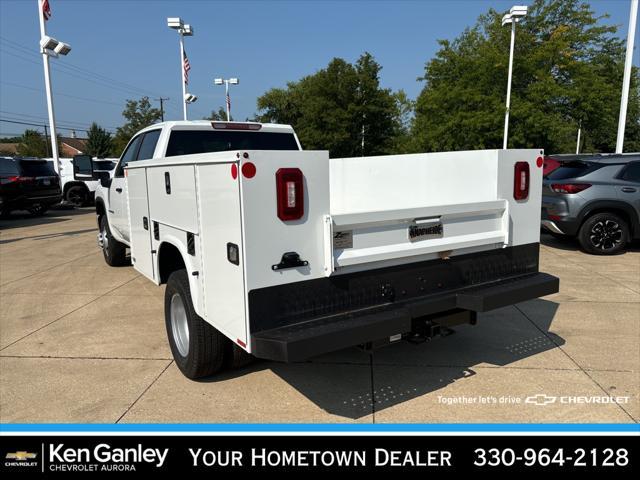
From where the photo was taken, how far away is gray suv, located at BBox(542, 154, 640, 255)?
8.60 metres

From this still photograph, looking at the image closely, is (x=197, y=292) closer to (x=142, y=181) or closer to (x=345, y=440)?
(x=345, y=440)

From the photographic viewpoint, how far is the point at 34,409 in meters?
3.57

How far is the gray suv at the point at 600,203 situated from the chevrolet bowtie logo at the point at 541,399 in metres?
5.99

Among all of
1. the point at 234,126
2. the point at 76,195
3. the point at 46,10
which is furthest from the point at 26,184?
the point at 234,126

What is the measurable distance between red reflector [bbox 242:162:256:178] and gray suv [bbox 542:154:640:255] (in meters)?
7.61

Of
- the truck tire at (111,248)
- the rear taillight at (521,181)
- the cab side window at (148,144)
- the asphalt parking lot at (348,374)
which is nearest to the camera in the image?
the asphalt parking lot at (348,374)

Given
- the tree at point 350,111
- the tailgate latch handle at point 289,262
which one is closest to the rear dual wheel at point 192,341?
the tailgate latch handle at point 289,262

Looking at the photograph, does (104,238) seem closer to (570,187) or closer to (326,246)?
(326,246)

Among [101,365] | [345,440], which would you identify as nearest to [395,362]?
[345,440]

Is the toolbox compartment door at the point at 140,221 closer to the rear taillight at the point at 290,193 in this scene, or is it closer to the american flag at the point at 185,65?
the rear taillight at the point at 290,193

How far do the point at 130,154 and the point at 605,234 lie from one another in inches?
313

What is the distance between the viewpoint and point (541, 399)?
356 centimetres

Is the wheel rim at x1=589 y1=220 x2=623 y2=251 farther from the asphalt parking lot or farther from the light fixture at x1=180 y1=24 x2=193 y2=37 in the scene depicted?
the light fixture at x1=180 y1=24 x2=193 y2=37

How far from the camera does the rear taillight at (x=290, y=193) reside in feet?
9.14
